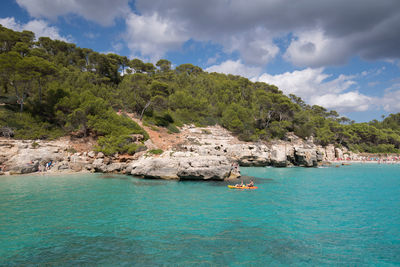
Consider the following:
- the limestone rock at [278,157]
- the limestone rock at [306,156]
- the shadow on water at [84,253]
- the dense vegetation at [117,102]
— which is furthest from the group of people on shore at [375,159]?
the shadow on water at [84,253]

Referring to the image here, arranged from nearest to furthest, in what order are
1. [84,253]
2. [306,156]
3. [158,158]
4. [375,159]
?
[84,253], [158,158], [306,156], [375,159]

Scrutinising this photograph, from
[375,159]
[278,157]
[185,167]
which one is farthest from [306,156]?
[375,159]

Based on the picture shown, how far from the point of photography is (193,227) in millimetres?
10844

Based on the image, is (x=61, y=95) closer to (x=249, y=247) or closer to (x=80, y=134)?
(x=80, y=134)

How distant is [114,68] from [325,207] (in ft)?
166

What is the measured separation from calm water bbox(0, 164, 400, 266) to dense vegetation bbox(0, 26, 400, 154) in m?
15.7

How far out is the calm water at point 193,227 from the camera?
26.4 feet

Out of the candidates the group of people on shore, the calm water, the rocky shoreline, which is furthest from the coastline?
the group of people on shore

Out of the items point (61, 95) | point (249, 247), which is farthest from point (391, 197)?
point (61, 95)

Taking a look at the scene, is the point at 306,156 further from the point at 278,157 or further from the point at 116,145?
the point at 116,145

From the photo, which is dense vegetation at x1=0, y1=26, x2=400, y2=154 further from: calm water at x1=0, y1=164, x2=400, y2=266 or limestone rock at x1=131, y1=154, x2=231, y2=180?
calm water at x1=0, y1=164, x2=400, y2=266

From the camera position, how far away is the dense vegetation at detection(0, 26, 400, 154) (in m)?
32.0

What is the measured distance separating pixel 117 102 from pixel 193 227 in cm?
3745

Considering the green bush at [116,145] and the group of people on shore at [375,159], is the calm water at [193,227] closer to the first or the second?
the green bush at [116,145]
